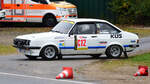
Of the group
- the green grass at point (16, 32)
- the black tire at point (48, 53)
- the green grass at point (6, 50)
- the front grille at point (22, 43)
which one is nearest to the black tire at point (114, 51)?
the black tire at point (48, 53)

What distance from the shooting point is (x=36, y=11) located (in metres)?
34.5

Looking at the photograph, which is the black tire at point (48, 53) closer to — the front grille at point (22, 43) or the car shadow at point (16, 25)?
the front grille at point (22, 43)

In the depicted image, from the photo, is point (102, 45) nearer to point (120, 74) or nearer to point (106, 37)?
point (106, 37)

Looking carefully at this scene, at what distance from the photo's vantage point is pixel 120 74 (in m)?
15.1

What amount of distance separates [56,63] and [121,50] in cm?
270

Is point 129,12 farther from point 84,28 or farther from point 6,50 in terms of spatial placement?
point 84,28

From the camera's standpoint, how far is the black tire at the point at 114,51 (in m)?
19.1

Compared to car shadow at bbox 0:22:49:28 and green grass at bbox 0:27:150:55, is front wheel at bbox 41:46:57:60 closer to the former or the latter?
green grass at bbox 0:27:150:55

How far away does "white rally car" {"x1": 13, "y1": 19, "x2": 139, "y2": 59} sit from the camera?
18.3 metres

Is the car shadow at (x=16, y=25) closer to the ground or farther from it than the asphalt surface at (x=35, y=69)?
farther from it

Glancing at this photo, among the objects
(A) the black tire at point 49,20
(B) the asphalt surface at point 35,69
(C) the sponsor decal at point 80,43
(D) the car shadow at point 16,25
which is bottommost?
(B) the asphalt surface at point 35,69

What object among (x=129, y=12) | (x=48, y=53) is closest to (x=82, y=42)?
(x=48, y=53)

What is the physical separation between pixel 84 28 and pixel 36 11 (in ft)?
51.7

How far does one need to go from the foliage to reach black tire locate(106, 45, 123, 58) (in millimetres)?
18352
